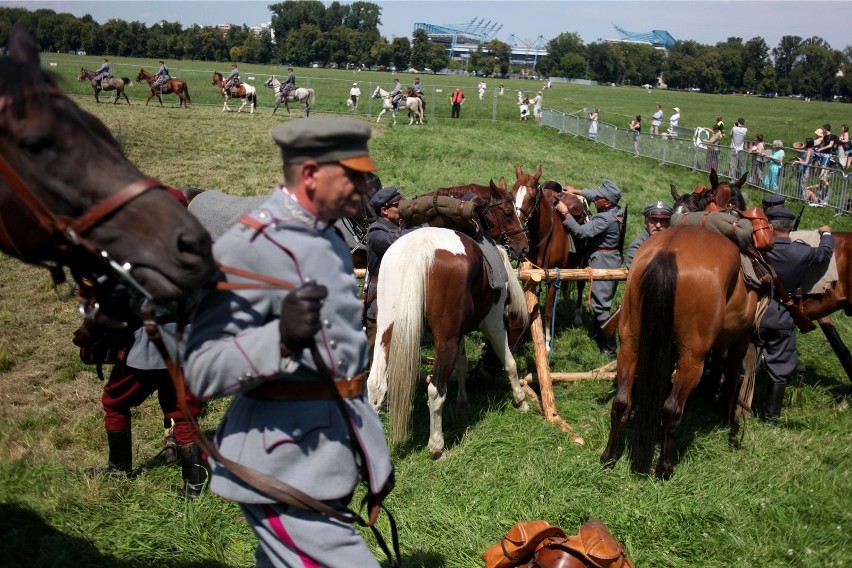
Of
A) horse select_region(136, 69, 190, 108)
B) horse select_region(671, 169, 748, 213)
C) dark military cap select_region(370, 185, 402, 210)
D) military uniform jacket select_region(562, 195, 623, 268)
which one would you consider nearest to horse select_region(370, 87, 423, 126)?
horse select_region(136, 69, 190, 108)

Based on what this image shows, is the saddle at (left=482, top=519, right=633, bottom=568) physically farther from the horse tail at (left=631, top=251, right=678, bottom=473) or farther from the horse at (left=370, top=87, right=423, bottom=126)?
→ the horse at (left=370, top=87, right=423, bottom=126)

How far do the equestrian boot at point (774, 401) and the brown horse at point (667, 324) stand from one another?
1.43 metres

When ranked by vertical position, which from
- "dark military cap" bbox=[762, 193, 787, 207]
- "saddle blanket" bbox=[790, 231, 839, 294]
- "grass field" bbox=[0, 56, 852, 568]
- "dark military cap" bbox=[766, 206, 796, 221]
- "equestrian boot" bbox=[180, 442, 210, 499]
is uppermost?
"dark military cap" bbox=[762, 193, 787, 207]

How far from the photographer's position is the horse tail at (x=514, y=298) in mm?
6915

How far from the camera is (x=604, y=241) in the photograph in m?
9.54

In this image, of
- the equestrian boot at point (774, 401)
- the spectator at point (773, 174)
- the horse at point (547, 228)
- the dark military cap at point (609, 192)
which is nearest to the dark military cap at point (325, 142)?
the equestrian boot at point (774, 401)

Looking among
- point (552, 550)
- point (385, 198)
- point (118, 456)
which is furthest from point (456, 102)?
point (552, 550)

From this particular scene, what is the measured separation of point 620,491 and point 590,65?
141 m

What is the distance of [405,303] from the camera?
19.0 feet

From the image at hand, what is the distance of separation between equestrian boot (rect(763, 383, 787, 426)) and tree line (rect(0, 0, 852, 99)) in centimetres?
7832

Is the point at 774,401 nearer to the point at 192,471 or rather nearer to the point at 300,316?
the point at 192,471

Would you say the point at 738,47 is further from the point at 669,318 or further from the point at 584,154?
the point at 669,318

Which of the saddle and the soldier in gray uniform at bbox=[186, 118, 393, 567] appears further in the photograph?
the saddle

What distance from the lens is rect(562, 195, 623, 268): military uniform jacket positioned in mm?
9328
